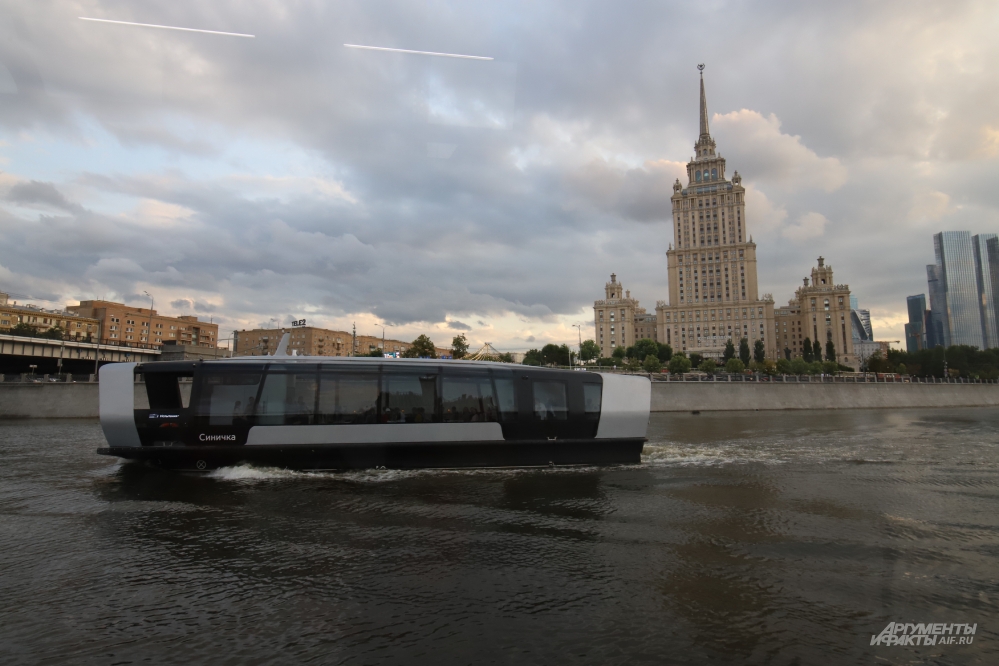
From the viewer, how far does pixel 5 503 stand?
35.1ft

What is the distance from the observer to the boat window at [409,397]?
1420 centimetres

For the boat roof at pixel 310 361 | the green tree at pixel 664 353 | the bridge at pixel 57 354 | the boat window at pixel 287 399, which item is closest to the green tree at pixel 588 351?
the green tree at pixel 664 353

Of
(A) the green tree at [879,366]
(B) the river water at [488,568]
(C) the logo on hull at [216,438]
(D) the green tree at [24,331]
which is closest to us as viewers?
(B) the river water at [488,568]

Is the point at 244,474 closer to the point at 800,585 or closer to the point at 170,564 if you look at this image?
the point at 170,564

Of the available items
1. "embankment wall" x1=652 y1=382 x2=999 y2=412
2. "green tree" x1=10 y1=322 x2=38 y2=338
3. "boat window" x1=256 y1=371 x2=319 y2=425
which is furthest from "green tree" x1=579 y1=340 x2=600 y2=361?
"boat window" x1=256 y1=371 x2=319 y2=425

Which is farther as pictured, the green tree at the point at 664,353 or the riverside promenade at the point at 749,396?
the green tree at the point at 664,353

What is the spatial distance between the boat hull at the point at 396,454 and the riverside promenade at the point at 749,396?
35.4 metres

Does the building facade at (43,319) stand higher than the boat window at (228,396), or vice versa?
the building facade at (43,319)

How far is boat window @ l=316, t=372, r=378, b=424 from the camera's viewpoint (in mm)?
13930

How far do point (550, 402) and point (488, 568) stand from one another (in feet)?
26.4

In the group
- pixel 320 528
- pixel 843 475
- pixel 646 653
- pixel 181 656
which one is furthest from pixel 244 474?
pixel 843 475

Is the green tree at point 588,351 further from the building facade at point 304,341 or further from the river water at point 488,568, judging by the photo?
the river water at point 488,568

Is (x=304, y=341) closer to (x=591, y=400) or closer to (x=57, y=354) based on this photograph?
(x=57, y=354)

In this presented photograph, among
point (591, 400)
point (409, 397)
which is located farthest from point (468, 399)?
point (591, 400)
